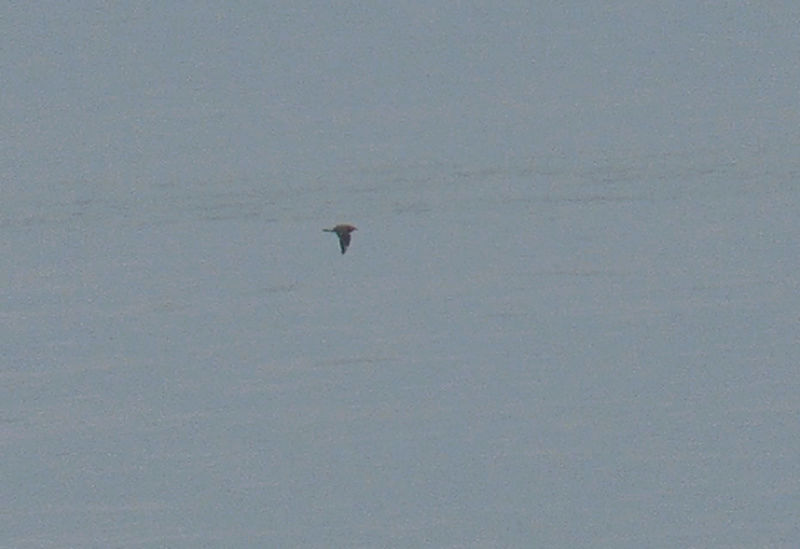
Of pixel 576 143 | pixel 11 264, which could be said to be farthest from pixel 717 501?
pixel 576 143

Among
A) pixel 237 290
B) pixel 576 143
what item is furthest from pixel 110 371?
pixel 576 143

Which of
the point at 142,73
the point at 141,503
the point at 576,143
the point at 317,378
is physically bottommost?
the point at 141,503

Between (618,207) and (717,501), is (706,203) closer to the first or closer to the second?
(618,207)

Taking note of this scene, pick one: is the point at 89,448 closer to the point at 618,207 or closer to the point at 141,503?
the point at 141,503

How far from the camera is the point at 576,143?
34875 mm

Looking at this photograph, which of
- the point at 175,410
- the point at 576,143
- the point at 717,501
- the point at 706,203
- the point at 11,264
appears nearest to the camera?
the point at 717,501

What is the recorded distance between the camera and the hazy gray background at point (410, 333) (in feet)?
47.3

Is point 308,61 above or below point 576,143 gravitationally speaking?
above

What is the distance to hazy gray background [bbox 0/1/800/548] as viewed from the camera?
1443cm

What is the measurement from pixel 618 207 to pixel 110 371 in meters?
9.17

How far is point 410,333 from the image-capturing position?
19344 mm

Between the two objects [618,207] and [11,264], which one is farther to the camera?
[618,207]

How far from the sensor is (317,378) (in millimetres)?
17828

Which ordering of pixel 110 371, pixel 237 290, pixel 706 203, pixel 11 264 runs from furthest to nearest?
pixel 706 203, pixel 11 264, pixel 237 290, pixel 110 371
